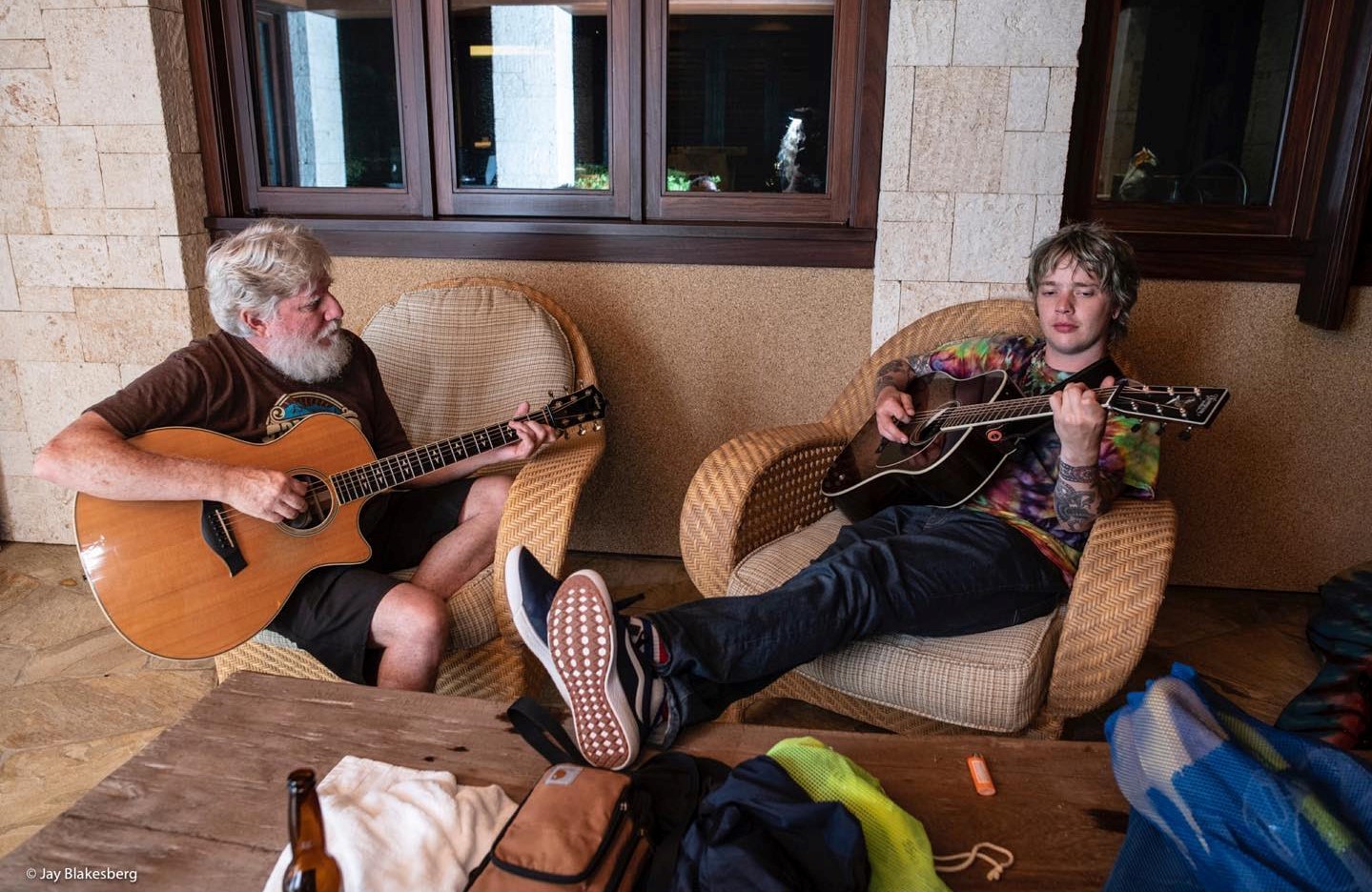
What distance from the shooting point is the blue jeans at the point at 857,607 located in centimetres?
152

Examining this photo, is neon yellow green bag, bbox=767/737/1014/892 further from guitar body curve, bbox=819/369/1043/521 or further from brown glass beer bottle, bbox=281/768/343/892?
guitar body curve, bbox=819/369/1043/521

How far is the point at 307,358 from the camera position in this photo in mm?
1939

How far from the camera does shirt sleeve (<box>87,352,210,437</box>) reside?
172 cm

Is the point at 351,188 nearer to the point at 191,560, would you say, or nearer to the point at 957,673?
the point at 191,560

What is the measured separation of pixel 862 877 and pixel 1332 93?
2520mm

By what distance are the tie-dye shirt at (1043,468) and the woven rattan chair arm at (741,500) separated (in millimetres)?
381

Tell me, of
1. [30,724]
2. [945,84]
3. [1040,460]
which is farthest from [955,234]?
[30,724]

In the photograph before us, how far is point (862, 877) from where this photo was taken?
1.06 meters

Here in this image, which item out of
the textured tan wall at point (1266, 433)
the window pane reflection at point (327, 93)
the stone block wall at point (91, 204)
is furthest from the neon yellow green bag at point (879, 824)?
the stone block wall at point (91, 204)

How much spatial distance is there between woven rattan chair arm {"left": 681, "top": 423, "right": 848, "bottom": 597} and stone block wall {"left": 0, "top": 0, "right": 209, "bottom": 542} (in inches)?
74.8

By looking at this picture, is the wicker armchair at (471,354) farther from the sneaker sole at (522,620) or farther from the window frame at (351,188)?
the sneaker sole at (522,620)

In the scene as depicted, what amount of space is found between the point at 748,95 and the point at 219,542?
1932mm

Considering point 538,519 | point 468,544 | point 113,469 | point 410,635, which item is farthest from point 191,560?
point 538,519

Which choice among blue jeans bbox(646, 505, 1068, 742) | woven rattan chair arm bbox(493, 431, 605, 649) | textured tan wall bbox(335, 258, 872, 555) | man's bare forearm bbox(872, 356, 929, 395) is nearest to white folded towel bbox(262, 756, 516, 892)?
blue jeans bbox(646, 505, 1068, 742)
